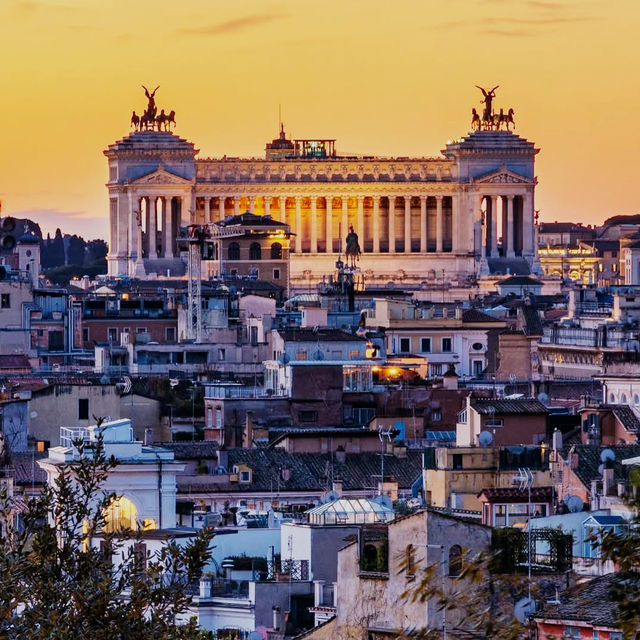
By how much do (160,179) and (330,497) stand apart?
129 m

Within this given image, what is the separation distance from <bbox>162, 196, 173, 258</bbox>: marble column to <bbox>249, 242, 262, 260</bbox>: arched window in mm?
30155

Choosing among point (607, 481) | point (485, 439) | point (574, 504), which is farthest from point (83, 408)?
point (574, 504)

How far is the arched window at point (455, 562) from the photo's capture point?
66.5 ft

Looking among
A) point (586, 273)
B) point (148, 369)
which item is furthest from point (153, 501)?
point (586, 273)

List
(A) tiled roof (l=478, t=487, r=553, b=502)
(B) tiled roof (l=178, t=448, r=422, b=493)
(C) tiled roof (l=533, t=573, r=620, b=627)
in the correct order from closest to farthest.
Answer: (C) tiled roof (l=533, t=573, r=620, b=627)
(A) tiled roof (l=478, t=487, r=553, b=502)
(B) tiled roof (l=178, t=448, r=422, b=493)

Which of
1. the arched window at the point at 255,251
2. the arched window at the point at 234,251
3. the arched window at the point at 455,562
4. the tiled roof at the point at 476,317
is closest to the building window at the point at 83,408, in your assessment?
the arched window at the point at 455,562

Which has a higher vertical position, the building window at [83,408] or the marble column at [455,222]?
the marble column at [455,222]

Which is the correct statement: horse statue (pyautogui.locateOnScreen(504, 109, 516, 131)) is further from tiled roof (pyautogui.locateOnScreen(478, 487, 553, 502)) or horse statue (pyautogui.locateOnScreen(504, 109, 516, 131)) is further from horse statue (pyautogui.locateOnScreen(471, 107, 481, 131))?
tiled roof (pyautogui.locateOnScreen(478, 487, 553, 502))

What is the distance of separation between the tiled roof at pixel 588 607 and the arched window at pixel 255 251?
341 ft

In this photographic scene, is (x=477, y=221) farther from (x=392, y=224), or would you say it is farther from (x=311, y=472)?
(x=311, y=472)

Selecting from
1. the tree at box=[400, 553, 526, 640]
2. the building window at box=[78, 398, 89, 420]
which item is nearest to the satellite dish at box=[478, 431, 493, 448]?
the building window at box=[78, 398, 89, 420]

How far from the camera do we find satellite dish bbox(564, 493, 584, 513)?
32688 mm

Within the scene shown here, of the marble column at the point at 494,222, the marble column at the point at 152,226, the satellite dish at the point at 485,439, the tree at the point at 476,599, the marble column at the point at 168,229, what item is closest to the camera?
the tree at the point at 476,599

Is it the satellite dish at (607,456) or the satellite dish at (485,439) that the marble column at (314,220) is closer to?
the satellite dish at (485,439)
